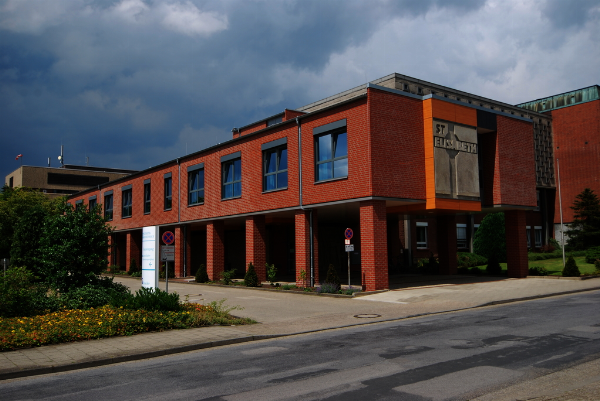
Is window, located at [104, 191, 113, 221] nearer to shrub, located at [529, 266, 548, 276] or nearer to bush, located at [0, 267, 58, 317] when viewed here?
bush, located at [0, 267, 58, 317]

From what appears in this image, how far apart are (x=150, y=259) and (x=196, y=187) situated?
55.1 feet

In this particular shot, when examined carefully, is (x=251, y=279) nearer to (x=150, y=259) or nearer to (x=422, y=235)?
(x=150, y=259)

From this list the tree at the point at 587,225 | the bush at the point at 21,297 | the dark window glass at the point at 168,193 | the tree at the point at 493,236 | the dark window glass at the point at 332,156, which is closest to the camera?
the bush at the point at 21,297

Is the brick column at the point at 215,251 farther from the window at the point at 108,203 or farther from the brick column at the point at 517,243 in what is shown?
the window at the point at 108,203

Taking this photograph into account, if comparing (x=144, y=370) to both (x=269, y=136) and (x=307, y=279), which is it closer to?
(x=307, y=279)

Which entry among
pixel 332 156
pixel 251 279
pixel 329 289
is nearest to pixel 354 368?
pixel 329 289

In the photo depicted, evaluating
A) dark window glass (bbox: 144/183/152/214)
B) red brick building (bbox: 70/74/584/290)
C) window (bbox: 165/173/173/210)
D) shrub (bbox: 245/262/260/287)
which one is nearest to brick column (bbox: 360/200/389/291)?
red brick building (bbox: 70/74/584/290)

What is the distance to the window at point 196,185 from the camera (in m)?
31.1

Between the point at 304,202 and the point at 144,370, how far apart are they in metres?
14.7

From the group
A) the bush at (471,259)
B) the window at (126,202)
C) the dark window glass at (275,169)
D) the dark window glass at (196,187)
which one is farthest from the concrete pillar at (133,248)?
the bush at (471,259)

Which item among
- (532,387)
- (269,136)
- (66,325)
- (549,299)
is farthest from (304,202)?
(532,387)

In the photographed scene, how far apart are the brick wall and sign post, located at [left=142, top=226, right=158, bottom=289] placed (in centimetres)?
4881

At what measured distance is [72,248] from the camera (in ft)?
50.5

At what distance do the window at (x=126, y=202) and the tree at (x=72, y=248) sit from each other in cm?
2540
